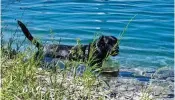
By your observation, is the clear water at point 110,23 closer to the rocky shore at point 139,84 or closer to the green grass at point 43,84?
the rocky shore at point 139,84

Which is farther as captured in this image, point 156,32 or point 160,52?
point 156,32

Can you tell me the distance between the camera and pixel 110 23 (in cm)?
1129

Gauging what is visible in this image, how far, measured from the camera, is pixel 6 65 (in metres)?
4.83

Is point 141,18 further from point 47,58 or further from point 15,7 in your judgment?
point 47,58

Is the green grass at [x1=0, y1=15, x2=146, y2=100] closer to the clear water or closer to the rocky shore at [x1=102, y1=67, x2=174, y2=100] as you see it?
the rocky shore at [x1=102, y1=67, x2=174, y2=100]

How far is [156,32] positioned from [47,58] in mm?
4726

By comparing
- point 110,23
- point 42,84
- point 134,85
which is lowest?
point 110,23

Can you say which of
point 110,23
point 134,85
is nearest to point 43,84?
point 134,85

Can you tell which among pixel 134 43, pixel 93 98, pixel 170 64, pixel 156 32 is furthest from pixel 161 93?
pixel 156 32

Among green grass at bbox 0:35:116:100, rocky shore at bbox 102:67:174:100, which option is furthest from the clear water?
green grass at bbox 0:35:116:100

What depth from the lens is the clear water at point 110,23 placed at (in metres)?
8.56

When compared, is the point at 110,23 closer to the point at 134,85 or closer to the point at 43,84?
the point at 134,85

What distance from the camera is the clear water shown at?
8557 mm

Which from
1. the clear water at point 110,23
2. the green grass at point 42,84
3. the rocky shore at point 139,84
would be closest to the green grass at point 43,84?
the green grass at point 42,84
